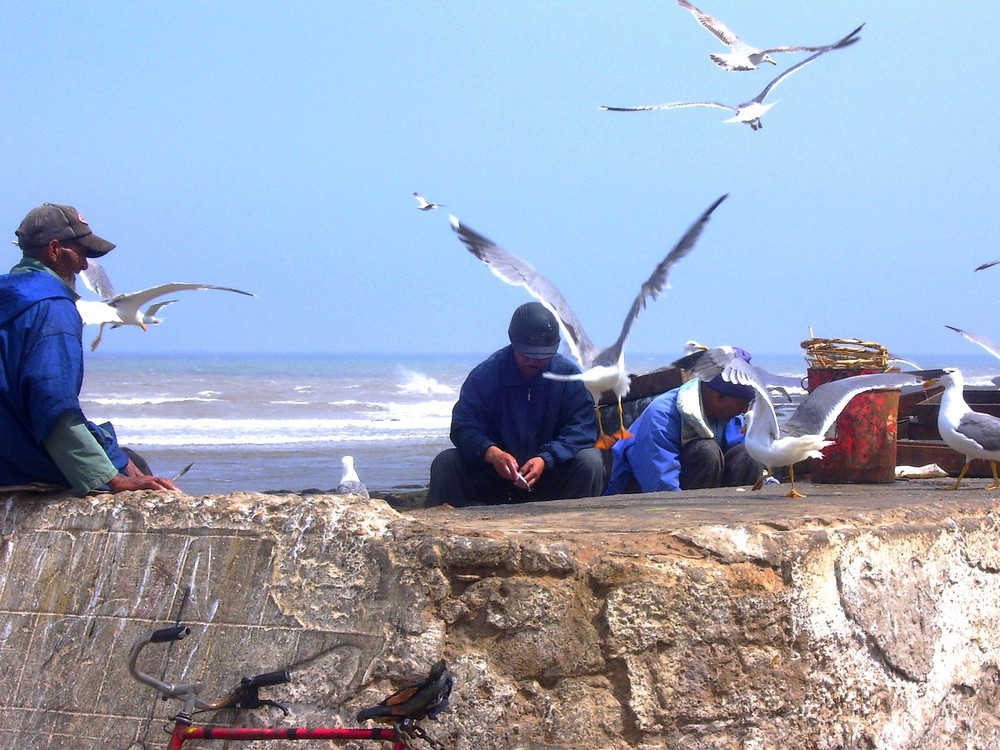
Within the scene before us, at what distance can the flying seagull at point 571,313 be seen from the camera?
564 centimetres

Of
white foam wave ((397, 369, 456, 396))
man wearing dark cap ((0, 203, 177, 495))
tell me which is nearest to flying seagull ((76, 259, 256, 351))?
man wearing dark cap ((0, 203, 177, 495))

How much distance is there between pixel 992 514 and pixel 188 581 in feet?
8.82

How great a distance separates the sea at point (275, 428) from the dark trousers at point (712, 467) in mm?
1747

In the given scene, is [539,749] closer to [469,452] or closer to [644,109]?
Answer: [469,452]

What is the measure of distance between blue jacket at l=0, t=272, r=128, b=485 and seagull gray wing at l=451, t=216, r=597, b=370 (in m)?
2.75

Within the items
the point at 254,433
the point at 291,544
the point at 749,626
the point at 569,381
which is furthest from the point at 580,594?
the point at 254,433

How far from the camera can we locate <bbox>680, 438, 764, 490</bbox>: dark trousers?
571 centimetres

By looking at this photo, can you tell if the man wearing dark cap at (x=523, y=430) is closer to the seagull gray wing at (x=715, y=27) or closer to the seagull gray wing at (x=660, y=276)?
the seagull gray wing at (x=660, y=276)

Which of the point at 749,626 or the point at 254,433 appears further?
the point at 254,433

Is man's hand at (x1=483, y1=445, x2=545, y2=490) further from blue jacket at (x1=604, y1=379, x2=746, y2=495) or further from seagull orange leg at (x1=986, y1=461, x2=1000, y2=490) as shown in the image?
seagull orange leg at (x1=986, y1=461, x2=1000, y2=490)

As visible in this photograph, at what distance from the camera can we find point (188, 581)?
9.97 ft

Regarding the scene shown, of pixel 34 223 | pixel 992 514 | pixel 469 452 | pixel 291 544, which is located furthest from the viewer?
pixel 469 452

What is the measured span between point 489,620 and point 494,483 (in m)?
2.27

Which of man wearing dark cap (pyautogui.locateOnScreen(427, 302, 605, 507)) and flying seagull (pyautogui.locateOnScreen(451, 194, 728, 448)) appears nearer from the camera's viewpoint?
man wearing dark cap (pyautogui.locateOnScreen(427, 302, 605, 507))
